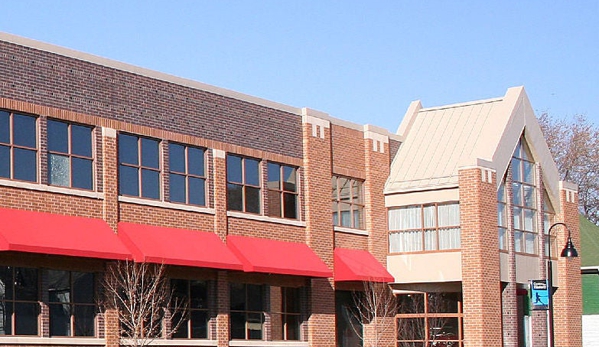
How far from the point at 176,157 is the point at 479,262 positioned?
12.3m

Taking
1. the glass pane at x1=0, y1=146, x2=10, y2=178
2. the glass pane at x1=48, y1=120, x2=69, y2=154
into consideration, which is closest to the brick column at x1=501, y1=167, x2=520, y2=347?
the glass pane at x1=48, y1=120, x2=69, y2=154

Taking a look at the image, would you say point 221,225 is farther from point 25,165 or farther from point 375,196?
point 375,196

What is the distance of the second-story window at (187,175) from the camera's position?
3381 cm

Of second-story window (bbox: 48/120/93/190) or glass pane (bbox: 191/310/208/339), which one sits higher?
second-story window (bbox: 48/120/93/190)

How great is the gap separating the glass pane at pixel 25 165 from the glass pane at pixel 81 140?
1.45 m

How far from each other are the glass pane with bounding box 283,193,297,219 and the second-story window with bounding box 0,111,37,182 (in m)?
11.0

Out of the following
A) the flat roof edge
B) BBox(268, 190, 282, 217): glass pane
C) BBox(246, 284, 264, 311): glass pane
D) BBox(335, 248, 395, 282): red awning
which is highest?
the flat roof edge

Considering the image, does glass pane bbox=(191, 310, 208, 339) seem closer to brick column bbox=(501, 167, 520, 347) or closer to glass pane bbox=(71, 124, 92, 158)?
glass pane bbox=(71, 124, 92, 158)

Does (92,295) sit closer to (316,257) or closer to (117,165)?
(117,165)

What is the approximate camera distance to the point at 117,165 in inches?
1243

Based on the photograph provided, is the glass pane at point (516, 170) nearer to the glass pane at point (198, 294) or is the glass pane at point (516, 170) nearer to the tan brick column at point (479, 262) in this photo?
the tan brick column at point (479, 262)

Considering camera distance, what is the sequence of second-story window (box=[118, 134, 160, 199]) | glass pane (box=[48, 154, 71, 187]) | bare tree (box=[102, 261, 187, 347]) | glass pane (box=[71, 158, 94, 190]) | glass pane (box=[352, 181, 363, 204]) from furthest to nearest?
glass pane (box=[352, 181, 363, 204]) → second-story window (box=[118, 134, 160, 199]) → glass pane (box=[71, 158, 94, 190]) → bare tree (box=[102, 261, 187, 347]) → glass pane (box=[48, 154, 71, 187])

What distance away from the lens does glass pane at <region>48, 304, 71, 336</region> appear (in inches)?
1155

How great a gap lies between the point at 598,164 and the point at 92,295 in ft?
169
